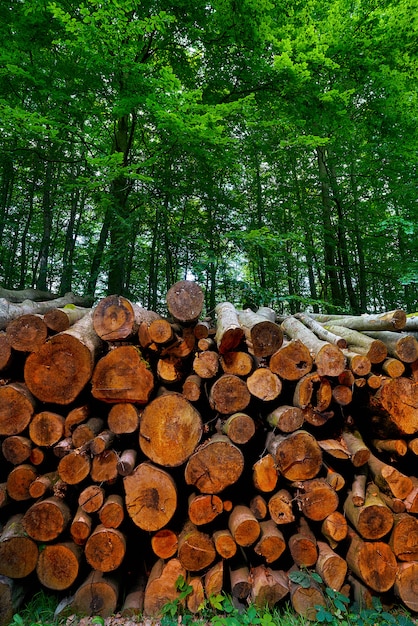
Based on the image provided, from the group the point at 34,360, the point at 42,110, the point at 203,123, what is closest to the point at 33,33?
the point at 42,110

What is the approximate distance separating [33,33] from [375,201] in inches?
370

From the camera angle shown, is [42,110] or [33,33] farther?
[42,110]

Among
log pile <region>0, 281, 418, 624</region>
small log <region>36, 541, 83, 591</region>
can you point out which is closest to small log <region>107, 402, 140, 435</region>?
log pile <region>0, 281, 418, 624</region>

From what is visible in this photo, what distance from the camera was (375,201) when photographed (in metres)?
9.62

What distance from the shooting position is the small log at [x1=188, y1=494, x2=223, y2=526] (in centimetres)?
221

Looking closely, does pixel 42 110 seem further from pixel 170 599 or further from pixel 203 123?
pixel 170 599

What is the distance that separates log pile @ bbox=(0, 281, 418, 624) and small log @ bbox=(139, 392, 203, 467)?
0.03ft

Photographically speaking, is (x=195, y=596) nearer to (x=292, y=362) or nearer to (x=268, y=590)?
(x=268, y=590)

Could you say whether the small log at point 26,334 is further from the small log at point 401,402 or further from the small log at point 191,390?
the small log at point 401,402

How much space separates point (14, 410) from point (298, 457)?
2.12 metres

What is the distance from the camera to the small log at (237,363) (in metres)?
2.37

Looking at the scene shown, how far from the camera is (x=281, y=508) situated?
2230 mm

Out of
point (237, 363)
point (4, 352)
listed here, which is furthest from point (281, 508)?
point (4, 352)

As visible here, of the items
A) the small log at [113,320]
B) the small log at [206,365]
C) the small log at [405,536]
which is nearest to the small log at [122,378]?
the small log at [113,320]
